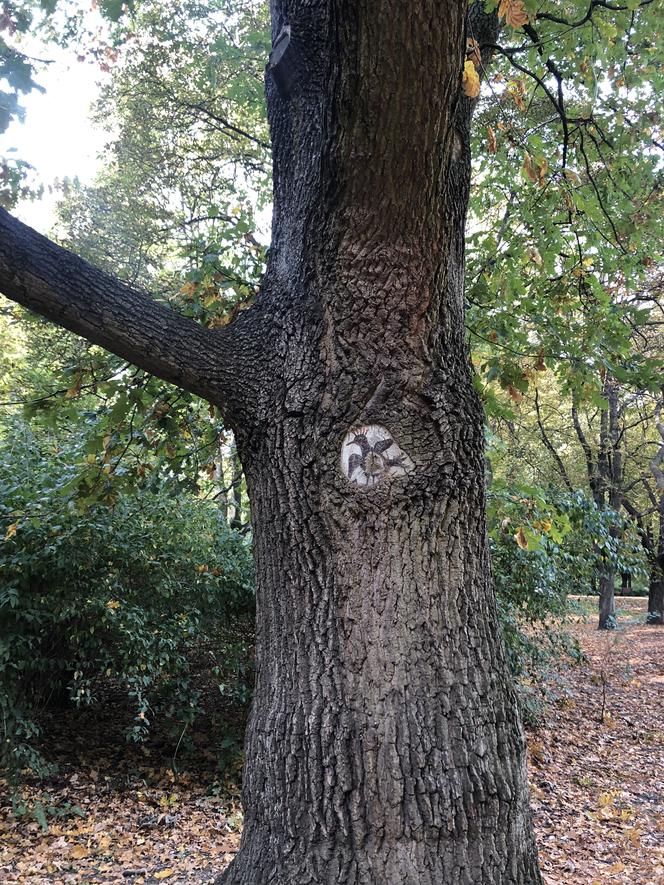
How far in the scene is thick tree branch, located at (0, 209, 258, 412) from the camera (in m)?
2.33

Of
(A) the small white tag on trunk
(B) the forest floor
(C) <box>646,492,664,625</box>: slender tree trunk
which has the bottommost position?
(B) the forest floor

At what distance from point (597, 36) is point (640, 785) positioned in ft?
19.3

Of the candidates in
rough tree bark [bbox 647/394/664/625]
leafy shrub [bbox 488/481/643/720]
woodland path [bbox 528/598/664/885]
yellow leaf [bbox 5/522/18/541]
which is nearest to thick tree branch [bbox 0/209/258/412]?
yellow leaf [bbox 5/522/18/541]

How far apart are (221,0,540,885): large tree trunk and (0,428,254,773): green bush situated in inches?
79.0

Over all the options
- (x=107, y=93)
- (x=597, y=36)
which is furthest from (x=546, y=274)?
(x=107, y=93)

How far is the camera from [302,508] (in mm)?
2273

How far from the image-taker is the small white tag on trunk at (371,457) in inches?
87.1

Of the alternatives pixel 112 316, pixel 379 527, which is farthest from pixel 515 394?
pixel 112 316

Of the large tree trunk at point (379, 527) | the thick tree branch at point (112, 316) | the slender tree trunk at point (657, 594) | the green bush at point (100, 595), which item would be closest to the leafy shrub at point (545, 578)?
the green bush at point (100, 595)

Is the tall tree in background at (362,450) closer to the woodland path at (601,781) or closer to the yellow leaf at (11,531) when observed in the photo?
the yellow leaf at (11,531)

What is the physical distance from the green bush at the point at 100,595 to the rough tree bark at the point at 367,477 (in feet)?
5.98

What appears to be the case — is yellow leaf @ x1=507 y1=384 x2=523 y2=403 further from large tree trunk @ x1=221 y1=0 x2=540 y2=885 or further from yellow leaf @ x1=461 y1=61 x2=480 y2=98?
yellow leaf @ x1=461 y1=61 x2=480 y2=98

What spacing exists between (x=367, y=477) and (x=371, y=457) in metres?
0.08

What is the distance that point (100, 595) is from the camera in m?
4.54
